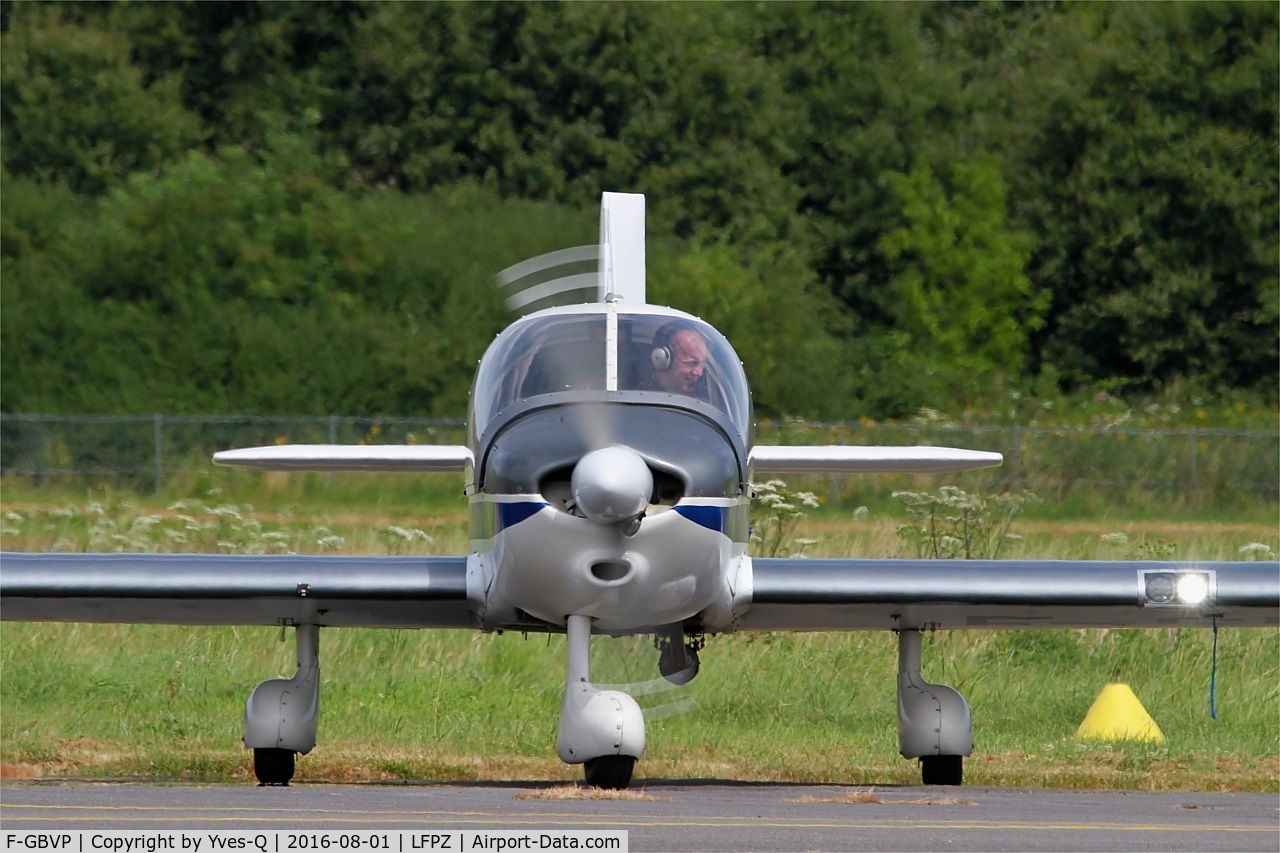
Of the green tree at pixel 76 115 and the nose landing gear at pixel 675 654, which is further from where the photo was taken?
the green tree at pixel 76 115

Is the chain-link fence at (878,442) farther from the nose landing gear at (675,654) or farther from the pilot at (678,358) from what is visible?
the pilot at (678,358)

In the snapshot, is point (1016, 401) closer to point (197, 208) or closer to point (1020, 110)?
point (1020, 110)

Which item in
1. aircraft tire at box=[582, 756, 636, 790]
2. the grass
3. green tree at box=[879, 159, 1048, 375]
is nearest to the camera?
aircraft tire at box=[582, 756, 636, 790]

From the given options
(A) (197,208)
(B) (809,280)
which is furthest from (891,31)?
(A) (197,208)

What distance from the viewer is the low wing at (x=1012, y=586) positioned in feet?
30.5

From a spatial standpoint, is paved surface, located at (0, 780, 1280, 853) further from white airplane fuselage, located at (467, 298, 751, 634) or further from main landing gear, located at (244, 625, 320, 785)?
white airplane fuselage, located at (467, 298, 751, 634)

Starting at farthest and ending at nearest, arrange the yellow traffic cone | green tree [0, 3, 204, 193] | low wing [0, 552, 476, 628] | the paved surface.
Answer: green tree [0, 3, 204, 193] → the yellow traffic cone → low wing [0, 552, 476, 628] → the paved surface

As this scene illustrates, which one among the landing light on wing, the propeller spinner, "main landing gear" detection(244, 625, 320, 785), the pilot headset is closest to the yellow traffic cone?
the landing light on wing

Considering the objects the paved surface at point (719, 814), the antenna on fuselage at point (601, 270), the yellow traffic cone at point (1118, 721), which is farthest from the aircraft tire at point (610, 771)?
the yellow traffic cone at point (1118, 721)

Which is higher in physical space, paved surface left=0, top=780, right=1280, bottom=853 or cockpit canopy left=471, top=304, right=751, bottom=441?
cockpit canopy left=471, top=304, right=751, bottom=441

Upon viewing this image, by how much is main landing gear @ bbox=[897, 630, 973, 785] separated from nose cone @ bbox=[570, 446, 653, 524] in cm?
331

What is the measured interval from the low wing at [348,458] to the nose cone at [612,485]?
10.4ft

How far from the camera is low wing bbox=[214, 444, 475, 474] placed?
34.9 feet

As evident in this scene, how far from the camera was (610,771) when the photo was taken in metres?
8.29
